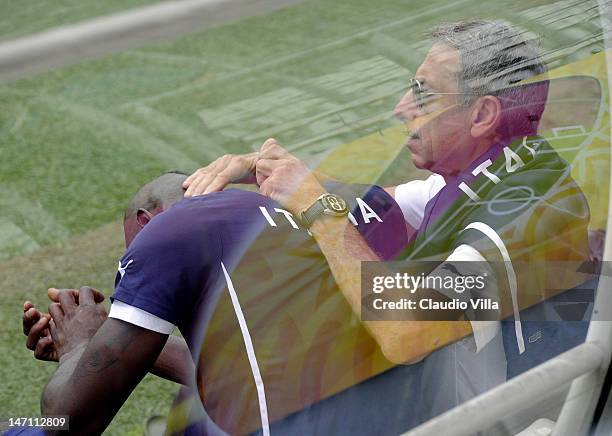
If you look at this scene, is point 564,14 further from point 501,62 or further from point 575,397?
point 575,397

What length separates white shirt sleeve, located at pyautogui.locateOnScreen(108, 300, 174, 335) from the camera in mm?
1367

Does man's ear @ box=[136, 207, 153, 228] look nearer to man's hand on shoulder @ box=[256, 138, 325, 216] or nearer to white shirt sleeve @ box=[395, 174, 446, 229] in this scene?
man's hand on shoulder @ box=[256, 138, 325, 216]

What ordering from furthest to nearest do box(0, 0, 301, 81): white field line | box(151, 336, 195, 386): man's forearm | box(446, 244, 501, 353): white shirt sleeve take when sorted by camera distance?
1. box(151, 336, 195, 386): man's forearm
2. box(446, 244, 501, 353): white shirt sleeve
3. box(0, 0, 301, 81): white field line

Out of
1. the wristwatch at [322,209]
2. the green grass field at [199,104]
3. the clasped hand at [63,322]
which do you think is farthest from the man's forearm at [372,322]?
the clasped hand at [63,322]

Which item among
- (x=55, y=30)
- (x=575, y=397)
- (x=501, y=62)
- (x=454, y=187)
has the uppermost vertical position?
(x=55, y=30)

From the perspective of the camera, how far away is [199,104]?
1.33m

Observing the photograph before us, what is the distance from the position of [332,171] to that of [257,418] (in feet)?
1.19

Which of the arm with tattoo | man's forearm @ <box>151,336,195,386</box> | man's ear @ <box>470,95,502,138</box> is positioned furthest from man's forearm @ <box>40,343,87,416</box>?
man's ear @ <box>470,95,502,138</box>

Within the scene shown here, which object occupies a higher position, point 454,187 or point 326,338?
point 454,187

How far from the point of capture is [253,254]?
1386 millimetres

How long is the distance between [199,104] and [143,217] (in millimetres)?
291

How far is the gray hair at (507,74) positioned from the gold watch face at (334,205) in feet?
0.73

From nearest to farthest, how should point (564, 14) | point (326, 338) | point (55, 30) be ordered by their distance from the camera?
point (55, 30)
point (326, 338)
point (564, 14)

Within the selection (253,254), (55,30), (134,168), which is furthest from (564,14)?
(55,30)
